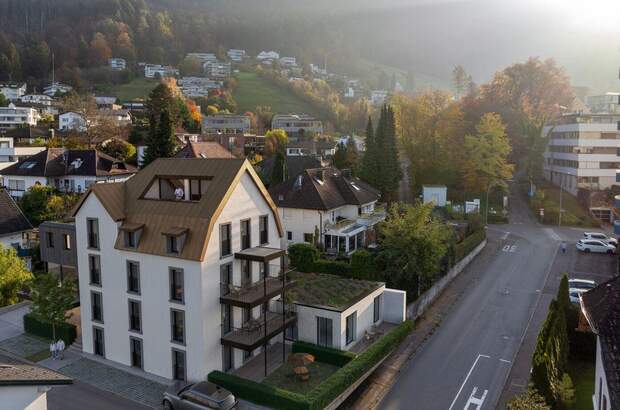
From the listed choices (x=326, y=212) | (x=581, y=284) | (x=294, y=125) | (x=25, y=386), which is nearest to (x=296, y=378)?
(x=25, y=386)

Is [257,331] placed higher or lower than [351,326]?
higher

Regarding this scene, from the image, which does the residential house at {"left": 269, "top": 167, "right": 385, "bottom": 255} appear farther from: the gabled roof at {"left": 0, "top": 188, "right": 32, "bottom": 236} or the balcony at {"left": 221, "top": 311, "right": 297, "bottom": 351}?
the gabled roof at {"left": 0, "top": 188, "right": 32, "bottom": 236}

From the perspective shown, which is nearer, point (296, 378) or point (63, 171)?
point (296, 378)

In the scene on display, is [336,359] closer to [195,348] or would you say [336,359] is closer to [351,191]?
[195,348]

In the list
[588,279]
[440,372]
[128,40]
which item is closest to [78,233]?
[440,372]

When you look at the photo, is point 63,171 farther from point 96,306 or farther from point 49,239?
point 96,306

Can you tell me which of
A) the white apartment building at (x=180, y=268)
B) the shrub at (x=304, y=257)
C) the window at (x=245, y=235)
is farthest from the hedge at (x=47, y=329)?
the shrub at (x=304, y=257)
